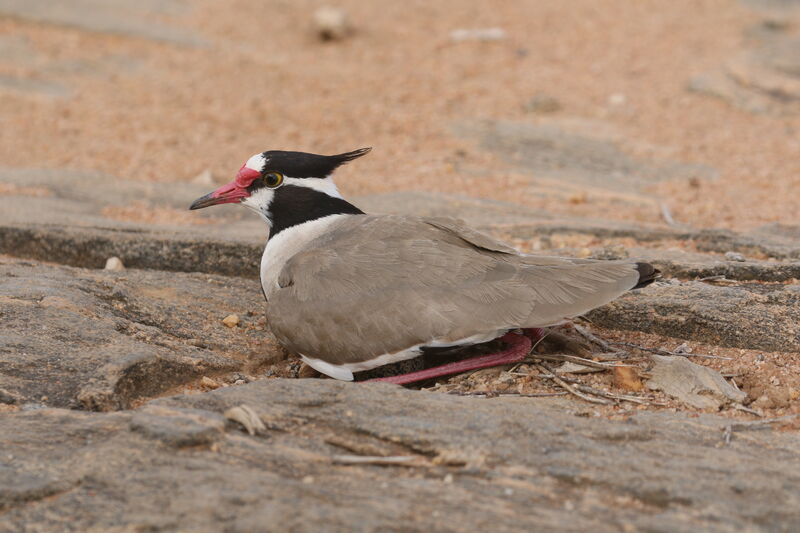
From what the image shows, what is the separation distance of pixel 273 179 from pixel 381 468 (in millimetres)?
2435

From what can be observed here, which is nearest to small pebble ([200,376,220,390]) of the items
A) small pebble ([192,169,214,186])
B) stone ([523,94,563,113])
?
small pebble ([192,169,214,186])

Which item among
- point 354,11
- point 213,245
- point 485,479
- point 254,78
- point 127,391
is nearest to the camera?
point 485,479

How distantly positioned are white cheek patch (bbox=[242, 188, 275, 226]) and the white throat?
0.59 ft

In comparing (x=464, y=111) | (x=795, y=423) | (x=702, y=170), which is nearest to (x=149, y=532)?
(x=795, y=423)

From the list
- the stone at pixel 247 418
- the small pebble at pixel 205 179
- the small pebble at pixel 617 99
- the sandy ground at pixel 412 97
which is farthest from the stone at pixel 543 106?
the stone at pixel 247 418

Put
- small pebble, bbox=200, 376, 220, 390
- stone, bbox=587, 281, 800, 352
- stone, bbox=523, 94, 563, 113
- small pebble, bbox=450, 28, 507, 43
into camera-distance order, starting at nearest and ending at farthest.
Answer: small pebble, bbox=200, 376, 220, 390 → stone, bbox=587, 281, 800, 352 → stone, bbox=523, 94, 563, 113 → small pebble, bbox=450, 28, 507, 43

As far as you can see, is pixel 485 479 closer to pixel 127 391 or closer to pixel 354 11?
pixel 127 391

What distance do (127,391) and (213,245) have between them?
195cm

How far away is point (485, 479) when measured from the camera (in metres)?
3.09

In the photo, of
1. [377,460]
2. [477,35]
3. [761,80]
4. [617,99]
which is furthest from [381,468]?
[477,35]

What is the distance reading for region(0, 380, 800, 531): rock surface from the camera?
2855 mm

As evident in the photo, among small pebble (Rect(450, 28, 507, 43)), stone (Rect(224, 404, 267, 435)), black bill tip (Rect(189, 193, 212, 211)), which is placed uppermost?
small pebble (Rect(450, 28, 507, 43))

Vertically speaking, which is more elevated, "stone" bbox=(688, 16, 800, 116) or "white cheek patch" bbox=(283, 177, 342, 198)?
"stone" bbox=(688, 16, 800, 116)

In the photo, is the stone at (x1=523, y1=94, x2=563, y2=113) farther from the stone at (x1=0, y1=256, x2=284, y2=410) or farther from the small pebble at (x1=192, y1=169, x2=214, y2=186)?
the stone at (x1=0, y1=256, x2=284, y2=410)
